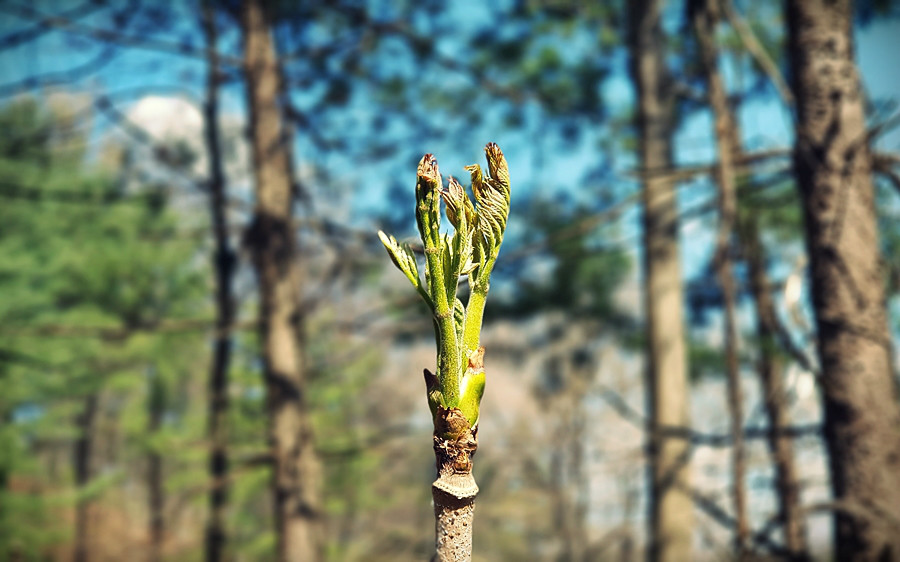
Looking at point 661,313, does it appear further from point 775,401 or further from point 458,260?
point 458,260

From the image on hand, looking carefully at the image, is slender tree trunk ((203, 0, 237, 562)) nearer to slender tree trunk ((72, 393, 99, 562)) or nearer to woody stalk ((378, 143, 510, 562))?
woody stalk ((378, 143, 510, 562))

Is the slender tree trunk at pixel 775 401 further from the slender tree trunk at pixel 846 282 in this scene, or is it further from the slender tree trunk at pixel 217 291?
the slender tree trunk at pixel 217 291

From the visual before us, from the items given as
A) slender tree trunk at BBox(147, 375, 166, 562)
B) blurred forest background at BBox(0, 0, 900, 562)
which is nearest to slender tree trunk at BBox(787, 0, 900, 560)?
blurred forest background at BBox(0, 0, 900, 562)

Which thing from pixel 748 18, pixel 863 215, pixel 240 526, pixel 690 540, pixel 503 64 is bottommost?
pixel 240 526

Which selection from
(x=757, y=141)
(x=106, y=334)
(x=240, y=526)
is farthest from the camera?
(x=240, y=526)

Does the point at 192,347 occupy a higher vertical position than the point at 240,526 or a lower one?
higher

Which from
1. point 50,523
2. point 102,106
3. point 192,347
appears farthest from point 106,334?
point 192,347

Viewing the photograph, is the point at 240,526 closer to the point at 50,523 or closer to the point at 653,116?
the point at 50,523
